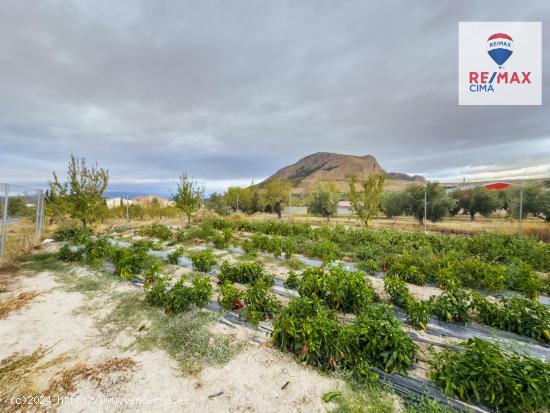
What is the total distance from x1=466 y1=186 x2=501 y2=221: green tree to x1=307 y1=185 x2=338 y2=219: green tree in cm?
1907

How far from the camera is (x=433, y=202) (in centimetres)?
2061

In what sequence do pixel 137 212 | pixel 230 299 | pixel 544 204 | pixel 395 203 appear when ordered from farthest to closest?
pixel 137 212 → pixel 395 203 → pixel 544 204 → pixel 230 299

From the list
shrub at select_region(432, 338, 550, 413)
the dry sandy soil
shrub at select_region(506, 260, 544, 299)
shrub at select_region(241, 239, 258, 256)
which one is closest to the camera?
shrub at select_region(432, 338, 550, 413)

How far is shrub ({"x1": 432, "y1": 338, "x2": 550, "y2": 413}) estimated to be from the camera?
1885 mm

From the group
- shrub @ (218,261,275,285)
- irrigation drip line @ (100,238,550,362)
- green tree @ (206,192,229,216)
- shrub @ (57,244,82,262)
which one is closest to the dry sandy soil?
shrub @ (218,261,275,285)

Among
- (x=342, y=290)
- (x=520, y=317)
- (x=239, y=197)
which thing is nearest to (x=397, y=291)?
(x=342, y=290)

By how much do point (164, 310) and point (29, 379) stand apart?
166cm

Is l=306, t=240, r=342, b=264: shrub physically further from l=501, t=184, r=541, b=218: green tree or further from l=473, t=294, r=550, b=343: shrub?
l=501, t=184, r=541, b=218: green tree

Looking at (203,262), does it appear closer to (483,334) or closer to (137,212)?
(483,334)

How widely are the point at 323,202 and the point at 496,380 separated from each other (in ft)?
95.5

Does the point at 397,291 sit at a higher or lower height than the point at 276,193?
lower

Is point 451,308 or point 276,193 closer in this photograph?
point 451,308

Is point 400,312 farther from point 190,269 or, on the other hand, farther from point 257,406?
point 190,269

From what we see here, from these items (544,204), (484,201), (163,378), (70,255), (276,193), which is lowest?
(163,378)
